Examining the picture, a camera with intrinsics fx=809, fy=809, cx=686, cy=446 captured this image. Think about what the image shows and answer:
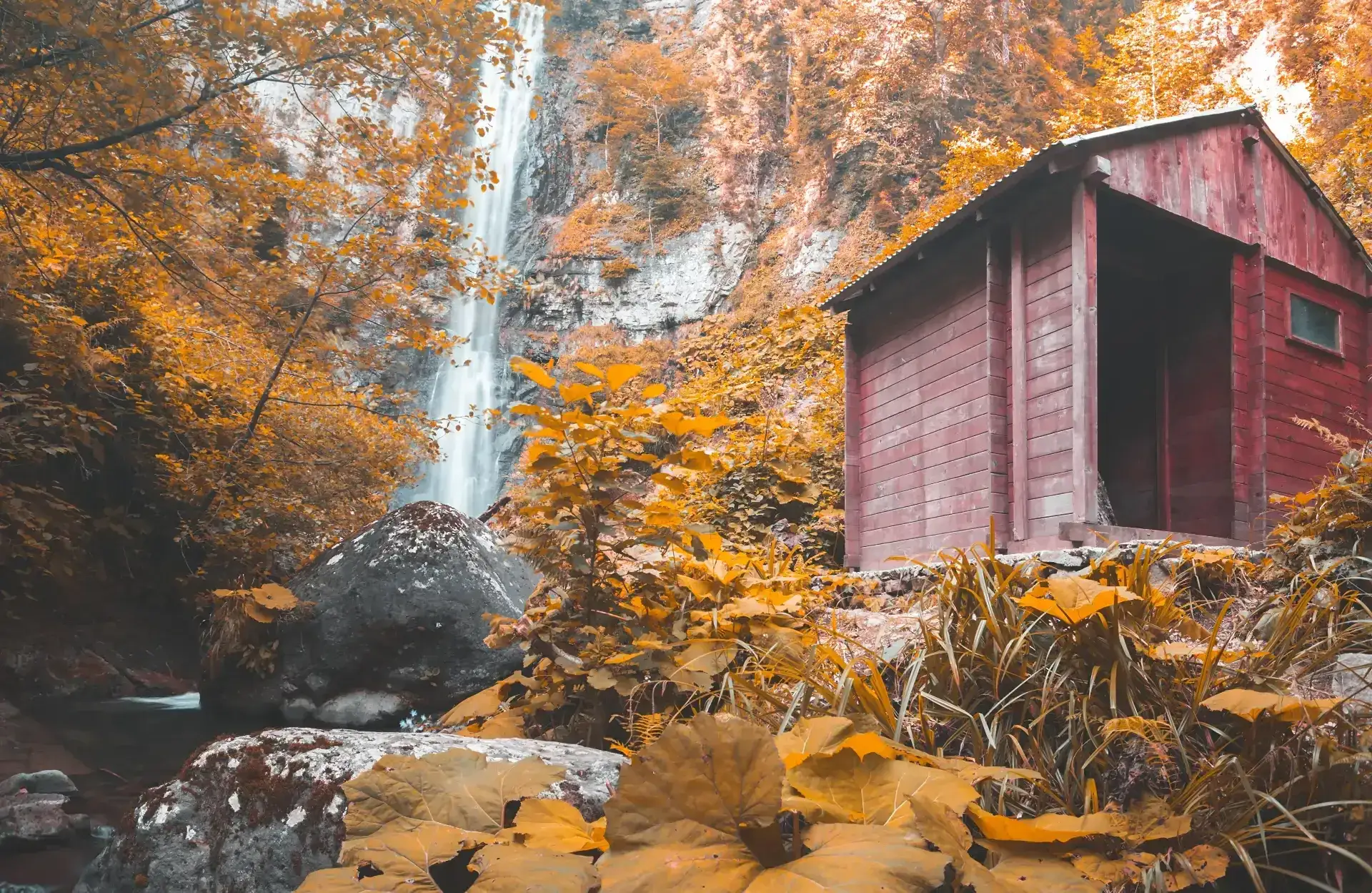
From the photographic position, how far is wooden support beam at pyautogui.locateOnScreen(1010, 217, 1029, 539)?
6773 mm

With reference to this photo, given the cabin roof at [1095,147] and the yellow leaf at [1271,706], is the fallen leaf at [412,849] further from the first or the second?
the cabin roof at [1095,147]

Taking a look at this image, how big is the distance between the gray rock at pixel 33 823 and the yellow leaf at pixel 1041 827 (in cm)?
531

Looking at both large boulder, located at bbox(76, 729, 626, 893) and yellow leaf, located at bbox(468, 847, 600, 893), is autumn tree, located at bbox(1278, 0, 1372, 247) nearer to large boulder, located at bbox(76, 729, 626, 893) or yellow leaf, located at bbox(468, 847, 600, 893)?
large boulder, located at bbox(76, 729, 626, 893)

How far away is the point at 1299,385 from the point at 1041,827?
7.90 meters

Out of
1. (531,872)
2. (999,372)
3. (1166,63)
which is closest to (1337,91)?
(1166,63)

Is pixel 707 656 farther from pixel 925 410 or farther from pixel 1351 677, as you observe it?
pixel 925 410

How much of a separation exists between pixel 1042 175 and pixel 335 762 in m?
6.51

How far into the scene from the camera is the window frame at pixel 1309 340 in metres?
7.46

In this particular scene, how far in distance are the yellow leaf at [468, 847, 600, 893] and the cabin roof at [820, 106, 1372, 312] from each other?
246 inches

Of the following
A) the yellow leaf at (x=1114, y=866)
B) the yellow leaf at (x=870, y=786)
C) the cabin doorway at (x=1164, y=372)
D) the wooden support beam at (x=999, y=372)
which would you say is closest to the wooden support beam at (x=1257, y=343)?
the cabin doorway at (x=1164, y=372)

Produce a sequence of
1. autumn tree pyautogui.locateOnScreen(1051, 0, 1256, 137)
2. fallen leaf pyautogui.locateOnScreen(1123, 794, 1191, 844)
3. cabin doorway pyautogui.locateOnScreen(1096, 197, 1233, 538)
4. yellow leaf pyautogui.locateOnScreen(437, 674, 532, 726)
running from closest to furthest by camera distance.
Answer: fallen leaf pyautogui.locateOnScreen(1123, 794, 1191, 844), yellow leaf pyautogui.locateOnScreen(437, 674, 532, 726), cabin doorway pyautogui.locateOnScreen(1096, 197, 1233, 538), autumn tree pyautogui.locateOnScreen(1051, 0, 1256, 137)

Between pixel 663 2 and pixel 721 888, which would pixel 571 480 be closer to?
pixel 721 888

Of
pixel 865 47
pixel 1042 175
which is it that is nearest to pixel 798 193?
pixel 865 47

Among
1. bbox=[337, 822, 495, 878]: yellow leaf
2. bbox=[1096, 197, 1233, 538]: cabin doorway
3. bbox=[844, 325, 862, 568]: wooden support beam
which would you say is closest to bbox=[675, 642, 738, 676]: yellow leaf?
bbox=[337, 822, 495, 878]: yellow leaf
